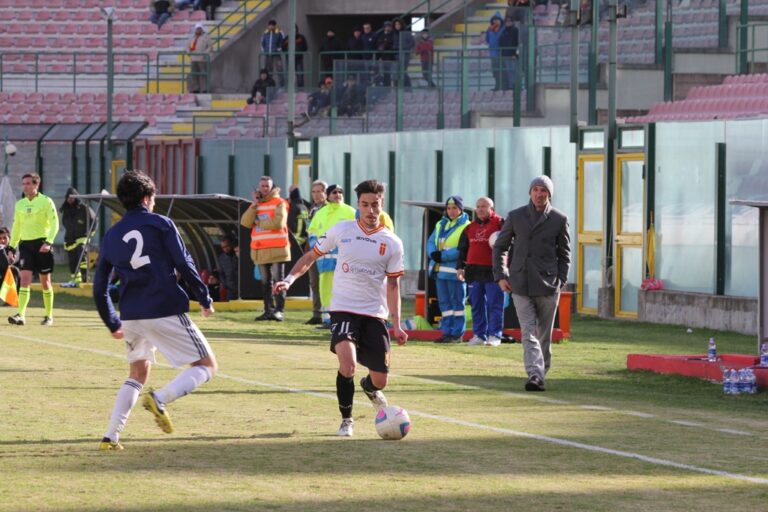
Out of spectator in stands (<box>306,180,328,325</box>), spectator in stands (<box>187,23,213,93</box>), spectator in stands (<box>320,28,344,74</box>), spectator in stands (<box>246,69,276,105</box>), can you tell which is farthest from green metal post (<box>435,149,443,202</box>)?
spectator in stands (<box>187,23,213,93</box>)

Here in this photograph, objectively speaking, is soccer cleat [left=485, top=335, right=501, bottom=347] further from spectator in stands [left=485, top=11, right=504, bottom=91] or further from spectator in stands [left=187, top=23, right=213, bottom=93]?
spectator in stands [left=187, top=23, right=213, bottom=93]

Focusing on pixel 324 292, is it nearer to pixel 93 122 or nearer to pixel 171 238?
pixel 171 238

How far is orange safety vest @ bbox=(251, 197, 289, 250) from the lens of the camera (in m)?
25.3

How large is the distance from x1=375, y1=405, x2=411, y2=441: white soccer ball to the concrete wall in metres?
12.4

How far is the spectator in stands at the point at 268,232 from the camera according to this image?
83.3ft

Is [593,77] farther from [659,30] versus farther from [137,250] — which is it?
[137,250]

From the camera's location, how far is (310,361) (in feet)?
61.7

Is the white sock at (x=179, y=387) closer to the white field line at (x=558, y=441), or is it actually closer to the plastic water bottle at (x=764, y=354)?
the white field line at (x=558, y=441)

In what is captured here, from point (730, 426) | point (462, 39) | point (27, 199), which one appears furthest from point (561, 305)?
point (462, 39)

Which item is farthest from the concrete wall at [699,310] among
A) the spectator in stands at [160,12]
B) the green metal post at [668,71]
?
the spectator in stands at [160,12]

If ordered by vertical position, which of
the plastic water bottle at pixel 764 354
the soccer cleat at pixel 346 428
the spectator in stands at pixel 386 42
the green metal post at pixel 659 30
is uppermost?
the spectator in stands at pixel 386 42

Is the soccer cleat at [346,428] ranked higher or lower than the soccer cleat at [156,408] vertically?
lower

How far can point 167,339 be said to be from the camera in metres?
11.4

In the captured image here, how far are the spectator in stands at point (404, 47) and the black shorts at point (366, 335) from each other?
24.2 m
